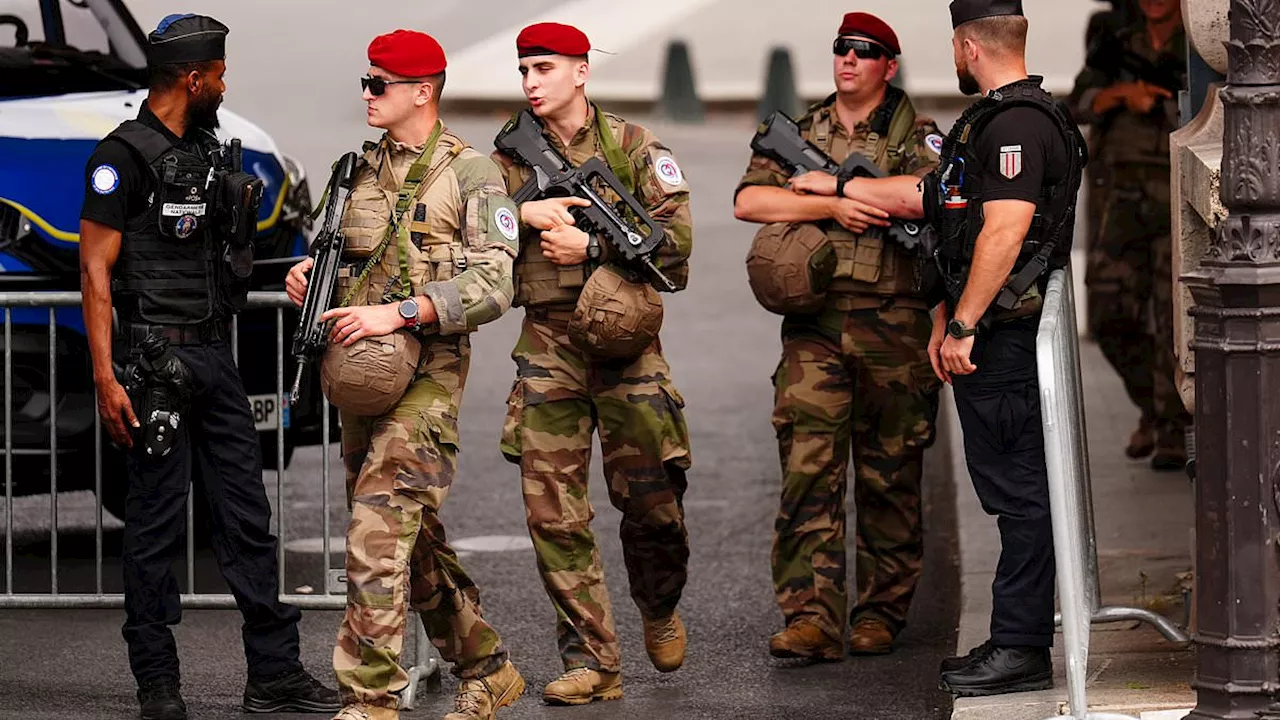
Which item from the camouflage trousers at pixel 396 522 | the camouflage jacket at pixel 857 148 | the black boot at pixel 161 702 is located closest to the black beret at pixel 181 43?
the camouflage trousers at pixel 396 522

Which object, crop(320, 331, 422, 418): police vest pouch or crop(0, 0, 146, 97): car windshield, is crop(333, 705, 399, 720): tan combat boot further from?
crop(0, 0, 146, 97): car windshield

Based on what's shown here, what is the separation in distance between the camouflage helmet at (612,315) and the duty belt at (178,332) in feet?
3.57

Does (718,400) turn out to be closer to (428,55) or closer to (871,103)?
(871,103)

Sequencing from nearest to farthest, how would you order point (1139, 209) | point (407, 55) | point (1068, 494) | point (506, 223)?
point (1068, 494) < point (407, 55) < point (506, 223) < point (1139, 209)

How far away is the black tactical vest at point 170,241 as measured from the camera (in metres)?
6.69

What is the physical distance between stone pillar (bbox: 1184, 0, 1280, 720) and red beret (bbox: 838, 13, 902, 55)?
6.21 ft

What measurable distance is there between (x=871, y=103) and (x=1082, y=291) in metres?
6.51

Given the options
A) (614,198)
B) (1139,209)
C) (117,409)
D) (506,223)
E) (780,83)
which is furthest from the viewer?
(780,83)

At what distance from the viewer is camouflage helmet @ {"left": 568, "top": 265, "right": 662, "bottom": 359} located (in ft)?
22.0

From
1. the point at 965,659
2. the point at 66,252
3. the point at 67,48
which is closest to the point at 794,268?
the point at 965,659

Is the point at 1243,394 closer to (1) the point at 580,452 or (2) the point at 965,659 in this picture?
(2) the point at 965,659

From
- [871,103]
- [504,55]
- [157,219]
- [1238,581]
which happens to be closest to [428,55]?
[157,219]

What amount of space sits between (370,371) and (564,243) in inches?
35.8

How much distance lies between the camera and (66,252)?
8.27 m
